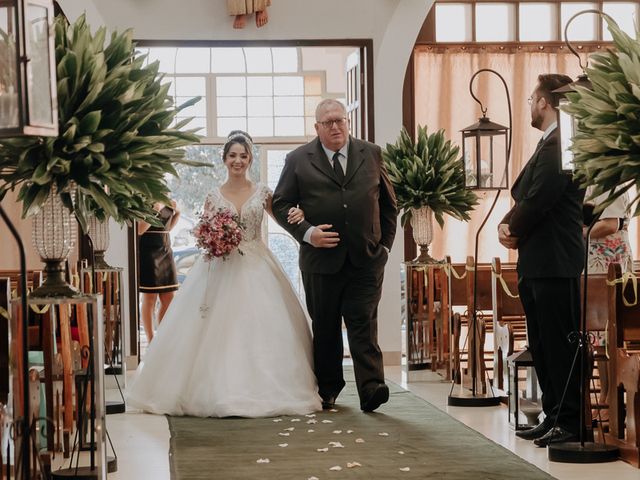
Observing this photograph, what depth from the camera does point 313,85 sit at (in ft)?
44.1

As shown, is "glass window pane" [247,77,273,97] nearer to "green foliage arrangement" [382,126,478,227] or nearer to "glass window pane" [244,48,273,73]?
"glass window pane" [244,48,273,73]

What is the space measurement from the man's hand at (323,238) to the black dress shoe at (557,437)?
1876mm

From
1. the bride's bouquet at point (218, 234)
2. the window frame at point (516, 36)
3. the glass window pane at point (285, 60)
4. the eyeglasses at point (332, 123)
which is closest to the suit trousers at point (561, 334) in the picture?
the eyeglasses at point (332, 123)

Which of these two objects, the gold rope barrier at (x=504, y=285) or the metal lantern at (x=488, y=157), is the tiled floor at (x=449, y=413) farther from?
the metal lantern at (x=488, y=157)

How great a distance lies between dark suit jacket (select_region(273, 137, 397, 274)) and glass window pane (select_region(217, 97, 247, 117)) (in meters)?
6.27

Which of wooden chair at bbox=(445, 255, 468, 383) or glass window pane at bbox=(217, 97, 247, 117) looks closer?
wooden chair at bbox=(445, 255, 468, 383)

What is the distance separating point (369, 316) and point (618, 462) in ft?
6.81

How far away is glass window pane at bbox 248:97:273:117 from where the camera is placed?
1327 centimetres

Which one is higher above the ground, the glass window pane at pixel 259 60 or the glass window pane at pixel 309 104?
the glass window pane at pixel 259 60

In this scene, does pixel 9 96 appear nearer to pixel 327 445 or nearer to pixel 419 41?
pixel 327 445

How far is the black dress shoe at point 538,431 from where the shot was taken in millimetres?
5672

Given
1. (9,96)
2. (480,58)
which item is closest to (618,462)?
(9,96)

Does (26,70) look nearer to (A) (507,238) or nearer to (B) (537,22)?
(A) (507,238)

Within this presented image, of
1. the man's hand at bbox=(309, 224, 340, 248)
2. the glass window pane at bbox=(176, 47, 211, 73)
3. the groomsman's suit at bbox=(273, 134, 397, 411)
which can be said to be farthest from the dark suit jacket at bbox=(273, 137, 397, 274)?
the glass window pane at bbox=(176, 47, 211, 73)
